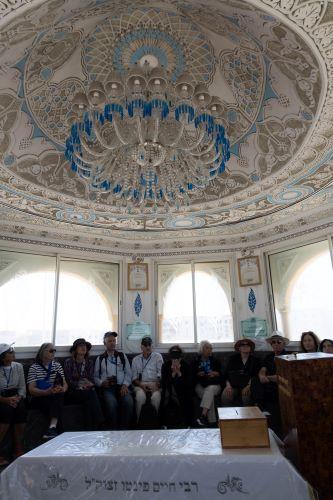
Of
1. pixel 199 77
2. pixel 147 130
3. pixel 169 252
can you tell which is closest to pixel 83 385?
pixel 169 252

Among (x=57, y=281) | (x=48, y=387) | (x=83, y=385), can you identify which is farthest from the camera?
(x=57, y=281)

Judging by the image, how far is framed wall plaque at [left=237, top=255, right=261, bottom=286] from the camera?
23.4 ft

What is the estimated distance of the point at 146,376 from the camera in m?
5.84

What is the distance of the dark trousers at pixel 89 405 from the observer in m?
5.00

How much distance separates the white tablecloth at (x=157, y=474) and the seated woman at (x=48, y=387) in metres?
2.46

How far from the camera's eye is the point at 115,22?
3.34 m

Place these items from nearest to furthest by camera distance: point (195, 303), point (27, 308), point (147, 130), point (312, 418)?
1. point (312, 418)
2. point (147, 130)
3. point (27, 308)
4. point (195, 303)

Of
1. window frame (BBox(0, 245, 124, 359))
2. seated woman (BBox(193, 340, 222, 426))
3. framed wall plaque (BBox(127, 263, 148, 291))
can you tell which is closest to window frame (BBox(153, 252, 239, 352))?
framed wall plaque (BBox(127, 263, 148, 291))

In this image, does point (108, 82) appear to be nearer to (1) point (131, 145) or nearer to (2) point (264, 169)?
(1) point (131, 145)

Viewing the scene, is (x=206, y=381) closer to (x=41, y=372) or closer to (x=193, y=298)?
(x=193, y=298)

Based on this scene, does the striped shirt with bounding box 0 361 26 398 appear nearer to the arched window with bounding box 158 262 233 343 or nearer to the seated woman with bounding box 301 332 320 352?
the arched window with bounding box 158 262 233 343

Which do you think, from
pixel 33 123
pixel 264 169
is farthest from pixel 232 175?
pixel 33 123

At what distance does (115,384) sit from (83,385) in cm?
55

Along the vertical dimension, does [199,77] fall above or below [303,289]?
above
